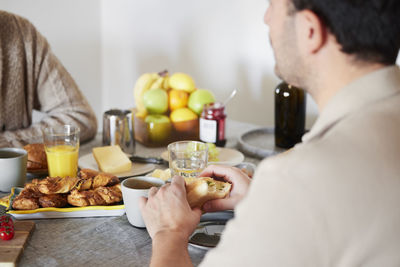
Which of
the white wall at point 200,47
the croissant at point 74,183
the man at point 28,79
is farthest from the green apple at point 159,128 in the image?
the white wall at point 200,47

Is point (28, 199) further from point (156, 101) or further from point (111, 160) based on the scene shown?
point (156, 101)

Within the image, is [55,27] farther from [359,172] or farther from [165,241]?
[359,172]

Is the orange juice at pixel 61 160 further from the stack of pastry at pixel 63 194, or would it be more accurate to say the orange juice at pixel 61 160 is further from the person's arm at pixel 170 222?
the person's arm at pixel 170 222

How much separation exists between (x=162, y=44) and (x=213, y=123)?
1396 mm

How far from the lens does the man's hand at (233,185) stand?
104 centimetres

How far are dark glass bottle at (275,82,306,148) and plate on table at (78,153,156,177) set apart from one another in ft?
1.61

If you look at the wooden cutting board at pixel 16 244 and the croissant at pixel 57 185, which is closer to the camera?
the wooden cutting board at pixel 16 244

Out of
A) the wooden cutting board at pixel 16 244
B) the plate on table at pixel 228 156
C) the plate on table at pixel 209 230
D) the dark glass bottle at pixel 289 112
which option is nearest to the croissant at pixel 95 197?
the wooden cutting board at pixel 16 244

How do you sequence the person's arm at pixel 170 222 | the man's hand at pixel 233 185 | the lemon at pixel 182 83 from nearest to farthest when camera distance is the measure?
the person's arm at pixel 170 222
the man's hand at pixel 233 185
the lemon at pixel 182 83

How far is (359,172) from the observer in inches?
22.4

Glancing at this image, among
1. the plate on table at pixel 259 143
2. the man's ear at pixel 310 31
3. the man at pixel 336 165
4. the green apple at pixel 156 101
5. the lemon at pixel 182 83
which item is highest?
the man's ear at pixel 310 31

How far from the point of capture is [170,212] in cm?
92

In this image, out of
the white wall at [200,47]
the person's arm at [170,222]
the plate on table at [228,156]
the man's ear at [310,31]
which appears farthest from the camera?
the white wall at [200,47]

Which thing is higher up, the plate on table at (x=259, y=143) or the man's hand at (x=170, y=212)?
the man's hand at (x=170, y=212)
